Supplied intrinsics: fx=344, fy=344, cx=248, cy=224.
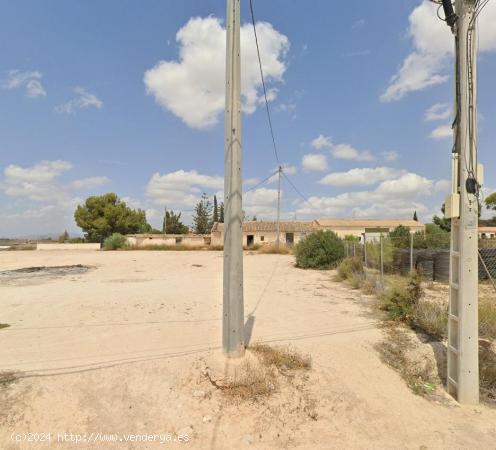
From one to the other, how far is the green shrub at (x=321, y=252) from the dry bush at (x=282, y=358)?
1451 cm

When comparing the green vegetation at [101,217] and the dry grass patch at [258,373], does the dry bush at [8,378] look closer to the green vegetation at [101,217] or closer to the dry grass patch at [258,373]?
the dry grass patch at [258,373]

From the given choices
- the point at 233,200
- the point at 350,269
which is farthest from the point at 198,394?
the point at 350,269

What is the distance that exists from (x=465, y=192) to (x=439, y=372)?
265cm

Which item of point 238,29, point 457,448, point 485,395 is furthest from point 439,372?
point 238,29

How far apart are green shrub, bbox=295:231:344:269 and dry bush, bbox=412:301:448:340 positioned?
12.0 meters

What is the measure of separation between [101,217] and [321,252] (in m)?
42.1

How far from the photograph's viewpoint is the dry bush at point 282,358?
4801 mm

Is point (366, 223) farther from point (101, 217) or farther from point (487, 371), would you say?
point (487, 371)

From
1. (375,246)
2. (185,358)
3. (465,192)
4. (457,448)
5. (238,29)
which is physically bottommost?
(457,448)

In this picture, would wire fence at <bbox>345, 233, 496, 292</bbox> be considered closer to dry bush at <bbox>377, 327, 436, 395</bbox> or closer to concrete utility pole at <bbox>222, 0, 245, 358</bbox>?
dry bush at <bbox>377, 327, 436, 395</bbox>

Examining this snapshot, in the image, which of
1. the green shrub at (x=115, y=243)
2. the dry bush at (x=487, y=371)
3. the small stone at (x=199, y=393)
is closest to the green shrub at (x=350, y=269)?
the dry bush at (x=487, y=371)

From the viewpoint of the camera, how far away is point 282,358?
4898 mm

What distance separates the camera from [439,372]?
501 centimetres

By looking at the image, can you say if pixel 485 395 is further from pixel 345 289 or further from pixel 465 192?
pixel 345 289
